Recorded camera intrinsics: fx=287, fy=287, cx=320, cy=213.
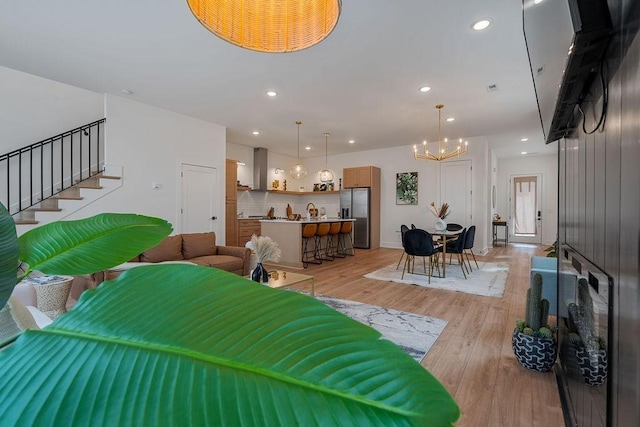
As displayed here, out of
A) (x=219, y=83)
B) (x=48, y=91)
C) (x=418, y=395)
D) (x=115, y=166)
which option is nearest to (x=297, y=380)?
(x=418, y=395)

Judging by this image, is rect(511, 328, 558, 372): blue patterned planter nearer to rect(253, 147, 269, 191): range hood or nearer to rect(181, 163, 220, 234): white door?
rect(181, 163, 220, 234): white door

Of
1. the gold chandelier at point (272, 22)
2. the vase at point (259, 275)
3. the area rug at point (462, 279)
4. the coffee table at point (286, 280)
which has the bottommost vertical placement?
the area rug at point (462, 279)

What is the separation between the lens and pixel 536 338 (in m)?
1.97

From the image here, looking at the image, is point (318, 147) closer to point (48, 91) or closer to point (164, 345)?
point (48, 91)

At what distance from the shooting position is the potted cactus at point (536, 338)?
1.96 m

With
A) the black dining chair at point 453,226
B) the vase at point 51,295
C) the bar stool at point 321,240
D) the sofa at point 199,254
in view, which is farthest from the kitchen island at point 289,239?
the vase at point 51,295

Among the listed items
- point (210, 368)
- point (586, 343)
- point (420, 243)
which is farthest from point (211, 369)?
point (420, 243)

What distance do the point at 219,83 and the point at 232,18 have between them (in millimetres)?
2555

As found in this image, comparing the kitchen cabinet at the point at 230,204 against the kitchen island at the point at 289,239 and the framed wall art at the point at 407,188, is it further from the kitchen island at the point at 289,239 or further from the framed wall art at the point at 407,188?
the framed wall art at the point at 407,188

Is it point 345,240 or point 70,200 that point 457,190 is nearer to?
point 345,240

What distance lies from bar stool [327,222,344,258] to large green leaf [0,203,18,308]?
5.99 m

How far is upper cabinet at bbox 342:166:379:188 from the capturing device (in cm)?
799

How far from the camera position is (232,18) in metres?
1.64

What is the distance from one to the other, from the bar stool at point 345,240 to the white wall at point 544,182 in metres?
5.76
